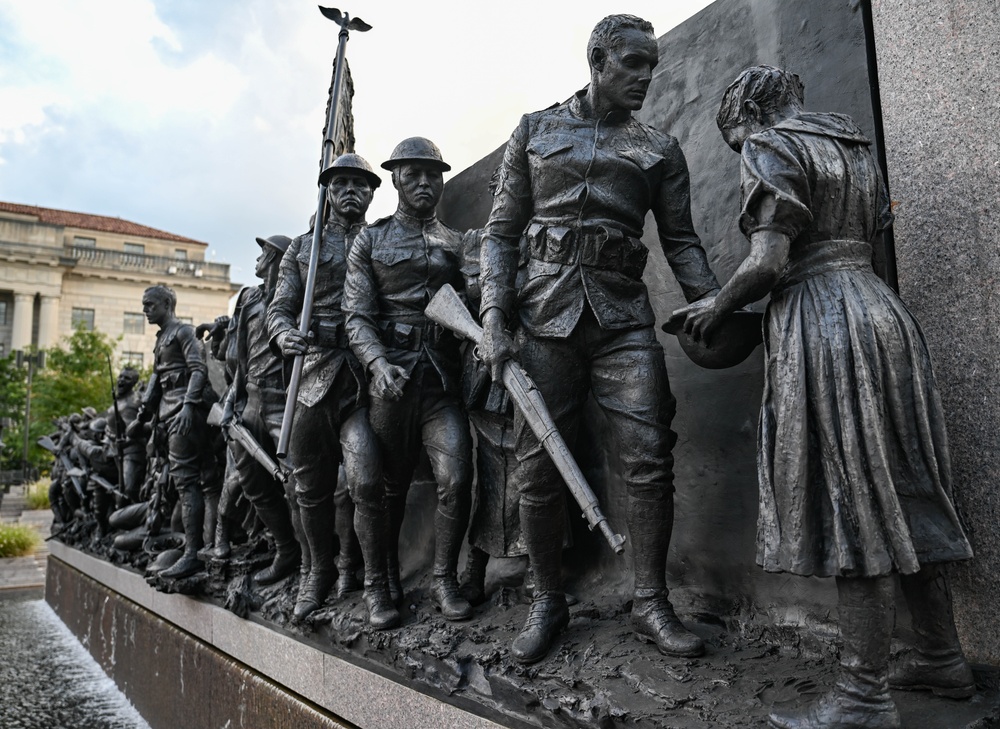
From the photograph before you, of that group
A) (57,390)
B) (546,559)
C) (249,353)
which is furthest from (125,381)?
(57,390)

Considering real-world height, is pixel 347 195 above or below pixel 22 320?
below

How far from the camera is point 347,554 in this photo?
5.22 metres

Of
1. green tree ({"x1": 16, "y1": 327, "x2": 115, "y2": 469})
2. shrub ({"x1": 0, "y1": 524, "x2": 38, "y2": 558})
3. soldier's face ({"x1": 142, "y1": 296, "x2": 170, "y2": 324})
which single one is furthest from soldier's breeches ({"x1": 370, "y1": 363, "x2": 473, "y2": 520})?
green tree ({"x1": 16, "y1": 327, "x2": 115, "y2": 469})

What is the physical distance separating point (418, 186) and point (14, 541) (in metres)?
16.1

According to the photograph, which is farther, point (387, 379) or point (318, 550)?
point (318, 550)

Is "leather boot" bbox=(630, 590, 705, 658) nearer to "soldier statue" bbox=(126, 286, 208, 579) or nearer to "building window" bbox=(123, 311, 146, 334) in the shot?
"soldier statue" bbox=(126, 286, 208, 579)

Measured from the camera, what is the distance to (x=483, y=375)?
183 inches

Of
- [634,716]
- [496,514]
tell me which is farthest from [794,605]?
[496,514]

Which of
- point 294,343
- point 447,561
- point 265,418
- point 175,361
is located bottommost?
point 447,561

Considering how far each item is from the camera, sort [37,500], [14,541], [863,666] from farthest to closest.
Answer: [37,500] < [14,541] < [863,666]

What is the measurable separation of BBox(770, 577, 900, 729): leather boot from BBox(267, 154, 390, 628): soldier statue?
2.48m

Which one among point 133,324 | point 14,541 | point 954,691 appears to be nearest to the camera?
point 954,691

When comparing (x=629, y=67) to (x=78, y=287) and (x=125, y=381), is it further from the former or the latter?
(x=78, y=287)

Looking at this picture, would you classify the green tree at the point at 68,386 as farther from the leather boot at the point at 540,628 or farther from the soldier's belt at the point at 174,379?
the leather boot at the point at 540,628
